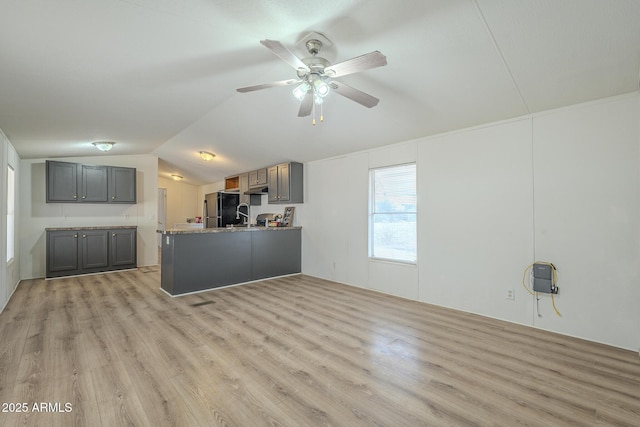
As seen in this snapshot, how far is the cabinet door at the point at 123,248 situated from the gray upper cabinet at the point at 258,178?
2841mm

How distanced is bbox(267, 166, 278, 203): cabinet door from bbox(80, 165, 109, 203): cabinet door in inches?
140

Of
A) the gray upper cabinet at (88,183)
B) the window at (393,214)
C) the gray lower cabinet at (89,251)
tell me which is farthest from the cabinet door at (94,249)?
the window at (393,214)

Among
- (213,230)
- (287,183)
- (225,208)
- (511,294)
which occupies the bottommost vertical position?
(511,294)

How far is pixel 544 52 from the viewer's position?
2.25 m

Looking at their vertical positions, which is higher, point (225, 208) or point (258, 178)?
point (258, 178)

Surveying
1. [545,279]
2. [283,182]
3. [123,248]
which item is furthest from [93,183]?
[545,279]

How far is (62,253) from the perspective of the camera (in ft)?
18.6

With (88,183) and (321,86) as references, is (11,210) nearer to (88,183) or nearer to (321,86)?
(88,183)

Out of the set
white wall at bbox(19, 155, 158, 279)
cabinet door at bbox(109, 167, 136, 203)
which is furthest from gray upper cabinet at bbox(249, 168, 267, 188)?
cabinet door at bbox(109, 167, 136, 203)

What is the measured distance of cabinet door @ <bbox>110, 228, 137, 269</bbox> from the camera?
6.27 metres

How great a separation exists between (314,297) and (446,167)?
2.65 meters

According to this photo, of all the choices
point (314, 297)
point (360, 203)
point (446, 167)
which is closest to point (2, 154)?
Answer: point (314, 297)

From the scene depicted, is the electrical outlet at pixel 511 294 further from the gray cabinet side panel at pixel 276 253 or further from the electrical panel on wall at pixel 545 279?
Result: the gray cabinet side panel at pixel 276 253

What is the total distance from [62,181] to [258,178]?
386cm
